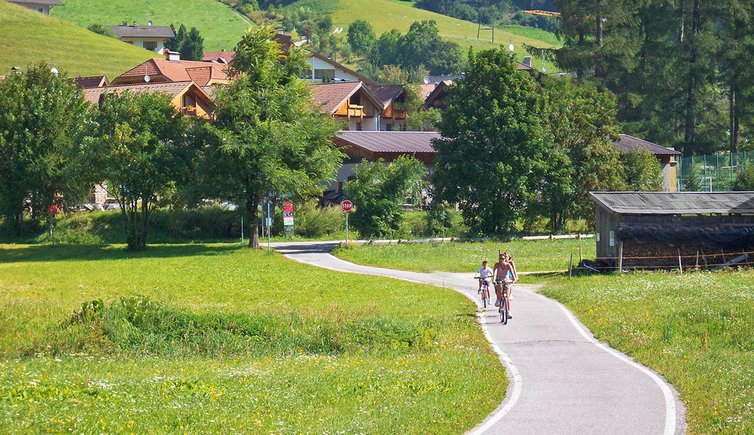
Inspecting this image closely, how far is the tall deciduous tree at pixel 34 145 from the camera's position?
63906 mm

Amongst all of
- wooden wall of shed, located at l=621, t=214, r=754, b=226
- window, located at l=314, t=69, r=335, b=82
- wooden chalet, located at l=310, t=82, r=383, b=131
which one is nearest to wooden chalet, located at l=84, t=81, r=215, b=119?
wooden chalet, located at l=310, t=82, r=383, b=131

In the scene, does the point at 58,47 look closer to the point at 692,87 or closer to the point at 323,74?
the point at 323,74

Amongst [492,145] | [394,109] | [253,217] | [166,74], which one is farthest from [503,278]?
[166,74]

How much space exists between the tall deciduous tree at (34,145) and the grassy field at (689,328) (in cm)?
3776

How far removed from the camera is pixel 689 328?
2534 cm

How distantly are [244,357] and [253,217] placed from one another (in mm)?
34231

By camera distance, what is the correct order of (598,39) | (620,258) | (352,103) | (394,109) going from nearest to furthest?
(620,258)
(598,39)
(352,103)
(394,109)

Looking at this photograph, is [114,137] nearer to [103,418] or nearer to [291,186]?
[291,186]

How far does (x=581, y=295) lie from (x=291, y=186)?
26.0 meters

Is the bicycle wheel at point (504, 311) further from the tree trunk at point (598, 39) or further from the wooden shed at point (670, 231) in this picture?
the tree trunk at point (598, 39)

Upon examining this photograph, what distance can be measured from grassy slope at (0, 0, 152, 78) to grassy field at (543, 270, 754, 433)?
316ft

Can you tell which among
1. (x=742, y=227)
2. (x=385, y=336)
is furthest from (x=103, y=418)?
(x=742, y=227)

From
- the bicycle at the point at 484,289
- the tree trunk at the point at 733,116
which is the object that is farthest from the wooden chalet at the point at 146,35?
the bicycle at the point at 484,289

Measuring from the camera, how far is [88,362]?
70.0 feet
